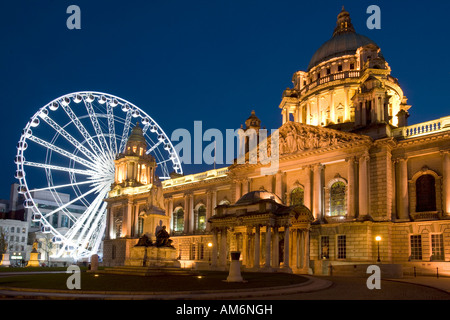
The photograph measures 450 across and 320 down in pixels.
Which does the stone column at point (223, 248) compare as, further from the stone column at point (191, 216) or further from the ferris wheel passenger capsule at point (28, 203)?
the ferris wheel passenger capsule at point (28, 203)

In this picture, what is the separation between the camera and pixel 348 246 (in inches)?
1676

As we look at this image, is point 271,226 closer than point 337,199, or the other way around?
point 271,226

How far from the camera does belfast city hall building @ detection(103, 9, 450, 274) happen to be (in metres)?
38.8

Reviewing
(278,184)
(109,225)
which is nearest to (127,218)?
(109,225)

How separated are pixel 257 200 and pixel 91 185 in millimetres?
30649

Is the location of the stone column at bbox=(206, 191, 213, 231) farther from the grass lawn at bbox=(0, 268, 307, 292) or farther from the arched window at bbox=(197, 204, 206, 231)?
the grass lawn at bbox=(0, 268, 307, 292)

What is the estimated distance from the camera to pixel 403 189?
4191cm

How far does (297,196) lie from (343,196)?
222 inches

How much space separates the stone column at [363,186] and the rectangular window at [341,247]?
10.5ft

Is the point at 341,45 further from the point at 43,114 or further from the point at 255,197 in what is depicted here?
the point at 43,114

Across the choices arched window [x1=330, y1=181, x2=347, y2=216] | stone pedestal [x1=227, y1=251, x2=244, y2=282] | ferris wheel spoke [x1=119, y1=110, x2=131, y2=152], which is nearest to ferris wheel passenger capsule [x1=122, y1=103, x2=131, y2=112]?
ferris wheel spoke [x1=119, y1=110, x2=131, y2=152]

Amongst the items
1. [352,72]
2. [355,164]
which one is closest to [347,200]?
[355,164]

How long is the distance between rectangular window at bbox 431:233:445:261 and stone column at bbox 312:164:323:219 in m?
10.8
